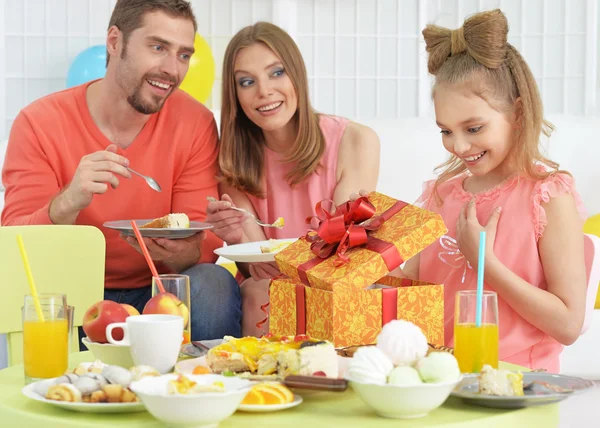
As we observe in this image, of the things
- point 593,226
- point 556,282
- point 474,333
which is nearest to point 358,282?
point 474,333

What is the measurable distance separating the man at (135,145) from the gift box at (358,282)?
2.76ft

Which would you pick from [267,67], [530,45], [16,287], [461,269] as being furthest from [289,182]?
[530,45]

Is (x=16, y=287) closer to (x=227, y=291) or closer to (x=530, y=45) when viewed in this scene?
(x=227, y=291)

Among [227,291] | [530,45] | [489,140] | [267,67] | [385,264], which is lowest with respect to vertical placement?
[227,291]

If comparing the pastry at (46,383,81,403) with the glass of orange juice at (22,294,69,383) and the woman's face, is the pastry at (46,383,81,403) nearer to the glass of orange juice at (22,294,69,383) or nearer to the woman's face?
the glass of orange juice at (22,294,69,383)

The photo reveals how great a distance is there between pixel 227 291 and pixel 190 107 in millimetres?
633

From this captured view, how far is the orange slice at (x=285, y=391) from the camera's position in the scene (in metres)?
1.04

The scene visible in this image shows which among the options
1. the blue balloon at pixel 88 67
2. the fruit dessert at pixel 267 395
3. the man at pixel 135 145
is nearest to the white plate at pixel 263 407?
the fruit dessert at pixel 267 395

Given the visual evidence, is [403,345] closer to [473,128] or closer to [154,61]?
[473,128]

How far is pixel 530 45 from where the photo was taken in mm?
6832

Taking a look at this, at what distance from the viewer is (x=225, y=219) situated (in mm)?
2363

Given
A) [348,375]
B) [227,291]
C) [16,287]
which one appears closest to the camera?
[348,375]

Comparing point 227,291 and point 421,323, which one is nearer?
point 421,323

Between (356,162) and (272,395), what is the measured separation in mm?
1612
